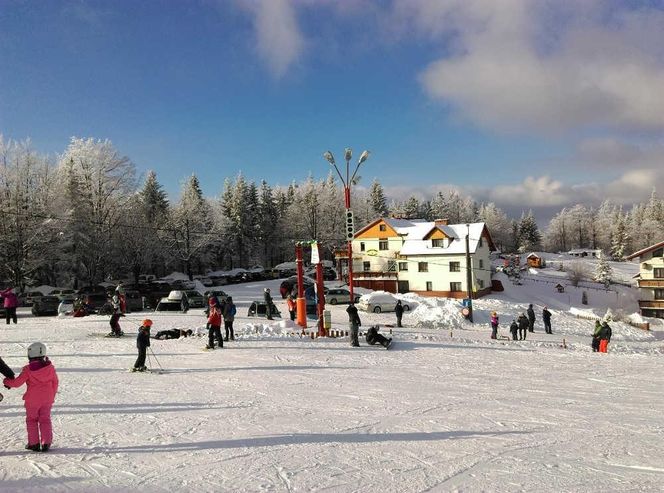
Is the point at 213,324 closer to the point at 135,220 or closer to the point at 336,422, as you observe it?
the point at 336,422

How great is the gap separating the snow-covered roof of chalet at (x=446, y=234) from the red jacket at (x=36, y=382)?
1741 inches

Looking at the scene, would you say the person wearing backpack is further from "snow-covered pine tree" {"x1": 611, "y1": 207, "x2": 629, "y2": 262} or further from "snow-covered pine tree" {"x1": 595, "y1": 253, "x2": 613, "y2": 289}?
"snow-covered pine tree" {"x1": 611, "y1": 207, "x2": 629, "y2": 262}

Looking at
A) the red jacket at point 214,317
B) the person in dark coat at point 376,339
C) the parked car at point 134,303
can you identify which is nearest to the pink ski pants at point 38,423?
the red jacket at point 214,317

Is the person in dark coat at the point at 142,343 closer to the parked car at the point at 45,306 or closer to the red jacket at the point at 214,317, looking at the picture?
the red jacket at the point at 214,317

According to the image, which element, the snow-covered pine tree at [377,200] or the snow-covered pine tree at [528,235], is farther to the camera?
the snow-covered pine tree at [528,235]

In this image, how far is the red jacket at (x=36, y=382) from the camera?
20.9ft

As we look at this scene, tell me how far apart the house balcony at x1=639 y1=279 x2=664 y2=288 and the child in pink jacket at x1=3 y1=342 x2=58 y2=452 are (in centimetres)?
5663

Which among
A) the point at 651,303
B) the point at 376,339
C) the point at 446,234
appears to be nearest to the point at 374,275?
the point at 446,234

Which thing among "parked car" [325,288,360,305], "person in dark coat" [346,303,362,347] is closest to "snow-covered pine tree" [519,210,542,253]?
"parked car" [325,288,360,305]

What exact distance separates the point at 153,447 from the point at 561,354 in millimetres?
16482

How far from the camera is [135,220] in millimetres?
57219

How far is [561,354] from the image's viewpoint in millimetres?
18750

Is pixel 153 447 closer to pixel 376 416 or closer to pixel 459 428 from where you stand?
pixel 376 416

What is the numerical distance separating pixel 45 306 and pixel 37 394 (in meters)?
27.5
